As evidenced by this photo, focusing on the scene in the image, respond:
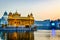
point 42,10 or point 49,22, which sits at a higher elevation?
point 42,10

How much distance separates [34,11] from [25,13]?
13 cm

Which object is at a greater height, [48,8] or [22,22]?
[48,8]

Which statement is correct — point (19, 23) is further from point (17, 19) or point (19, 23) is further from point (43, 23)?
point (43, 23)

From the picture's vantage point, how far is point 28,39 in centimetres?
235

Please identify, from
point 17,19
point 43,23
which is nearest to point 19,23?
point 17,19

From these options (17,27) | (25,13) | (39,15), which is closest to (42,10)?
(39,15)

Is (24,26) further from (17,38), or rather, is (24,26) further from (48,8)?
(48,8)

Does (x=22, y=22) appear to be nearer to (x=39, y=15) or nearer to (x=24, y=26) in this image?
(x=24, y=26)

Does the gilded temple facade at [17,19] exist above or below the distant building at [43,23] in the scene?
above

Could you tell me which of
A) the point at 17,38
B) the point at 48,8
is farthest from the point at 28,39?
the point at 48,8

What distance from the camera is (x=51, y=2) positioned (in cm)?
238

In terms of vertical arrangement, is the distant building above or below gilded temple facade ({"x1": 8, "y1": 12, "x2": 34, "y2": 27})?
below

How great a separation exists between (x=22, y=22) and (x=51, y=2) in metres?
0.47

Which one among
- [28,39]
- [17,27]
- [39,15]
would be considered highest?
[39,15]
